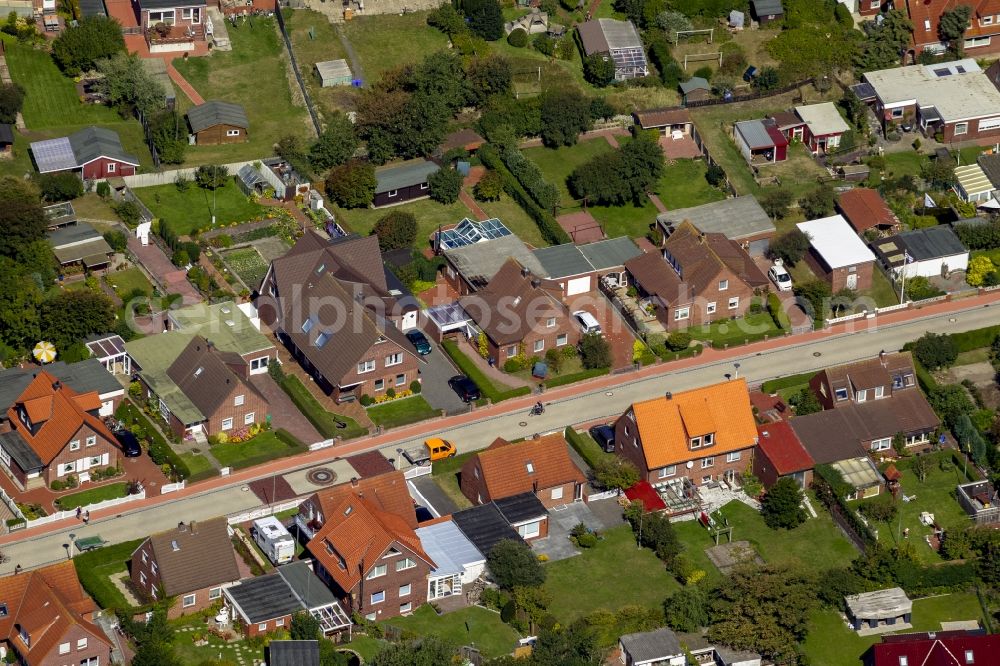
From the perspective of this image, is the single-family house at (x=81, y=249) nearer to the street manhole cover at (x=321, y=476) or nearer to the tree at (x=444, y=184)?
the tree at (x=444, y=184)

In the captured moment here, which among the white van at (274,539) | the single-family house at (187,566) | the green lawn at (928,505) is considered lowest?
the green lawn at (928,505)

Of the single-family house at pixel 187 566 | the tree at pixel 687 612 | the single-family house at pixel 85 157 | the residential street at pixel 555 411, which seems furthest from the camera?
the single-family house at pixel 85 157

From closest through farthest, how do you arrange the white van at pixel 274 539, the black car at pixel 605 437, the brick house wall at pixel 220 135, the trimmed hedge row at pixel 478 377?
the white van at pixel 274 539
the black car at pixel 605 437
the trimmed hedge row at pixel 478 377
the brick house wall at pixel 220 135

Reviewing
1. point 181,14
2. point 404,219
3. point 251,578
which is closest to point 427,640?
point 251,578

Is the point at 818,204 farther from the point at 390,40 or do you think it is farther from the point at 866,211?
A: the point at 390,40

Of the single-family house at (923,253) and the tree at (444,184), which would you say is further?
the tree at (444,184)

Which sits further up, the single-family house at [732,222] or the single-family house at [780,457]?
Result: the single-family house at [732,222]

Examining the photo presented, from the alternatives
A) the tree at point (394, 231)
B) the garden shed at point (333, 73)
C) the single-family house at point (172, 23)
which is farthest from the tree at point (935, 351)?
the single-family house at point (172, 23)

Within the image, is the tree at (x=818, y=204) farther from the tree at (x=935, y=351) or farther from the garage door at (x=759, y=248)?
the tree at (x=935, y=351)
